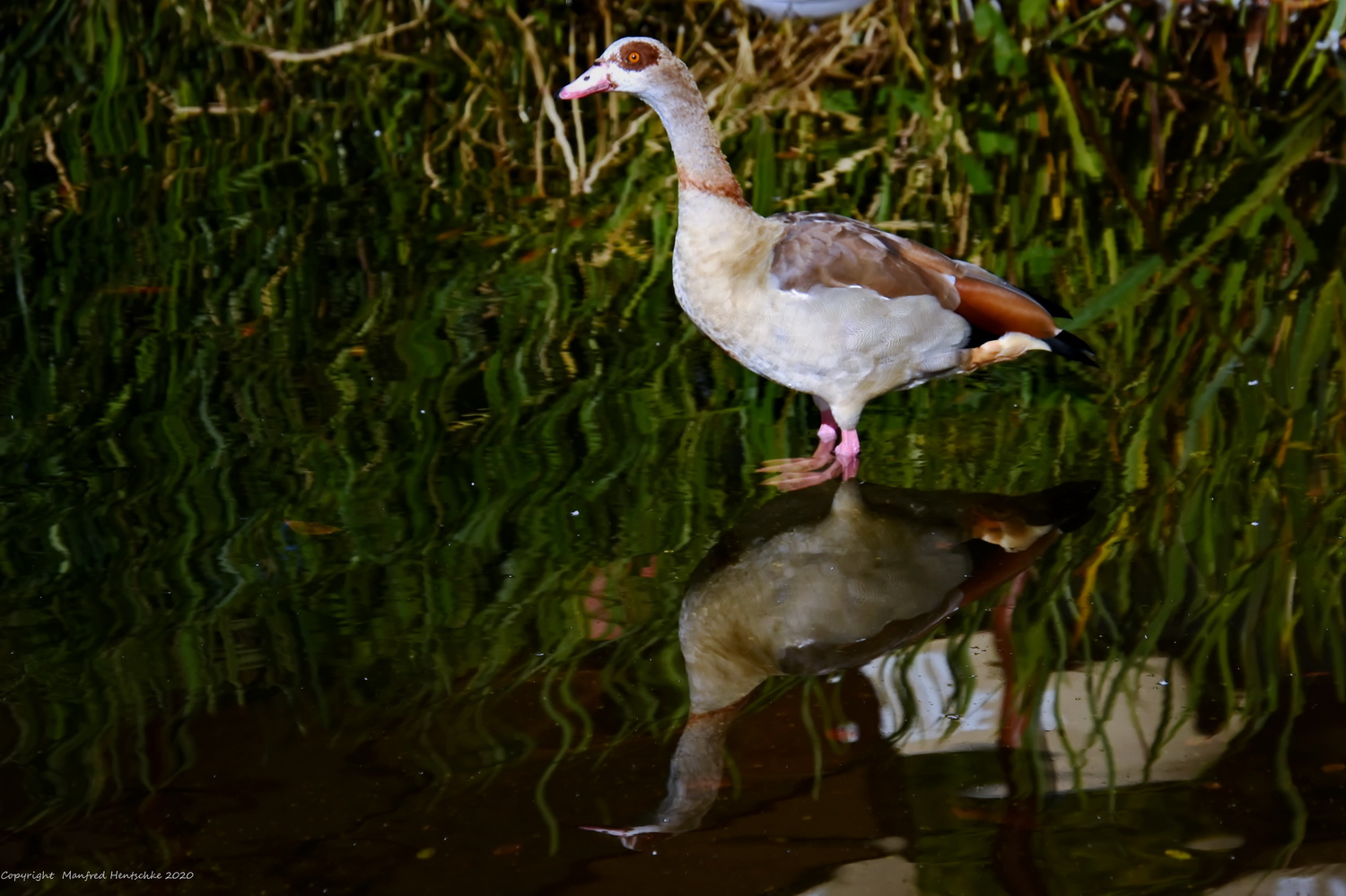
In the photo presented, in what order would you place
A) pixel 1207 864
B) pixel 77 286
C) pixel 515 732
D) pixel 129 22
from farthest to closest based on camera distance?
pixel 129 22 → pixel 77 286 → pixel 515 732 → pixel 1207 864

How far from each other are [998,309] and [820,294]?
0.61m

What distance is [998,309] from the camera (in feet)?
15.2

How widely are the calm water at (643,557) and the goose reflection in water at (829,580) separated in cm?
1

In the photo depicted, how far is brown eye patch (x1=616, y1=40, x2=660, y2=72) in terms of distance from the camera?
4.65 meters

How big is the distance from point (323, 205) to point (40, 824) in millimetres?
4765

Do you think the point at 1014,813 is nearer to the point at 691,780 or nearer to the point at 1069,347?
the point at 691,780

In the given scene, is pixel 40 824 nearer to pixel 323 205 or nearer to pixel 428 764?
pixel 428 764

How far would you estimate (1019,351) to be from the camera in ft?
A: 15.5


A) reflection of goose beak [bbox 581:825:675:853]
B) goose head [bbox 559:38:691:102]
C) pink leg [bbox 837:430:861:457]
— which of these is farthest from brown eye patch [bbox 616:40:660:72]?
reflection of goose beak [bbox 581:825:675:853]

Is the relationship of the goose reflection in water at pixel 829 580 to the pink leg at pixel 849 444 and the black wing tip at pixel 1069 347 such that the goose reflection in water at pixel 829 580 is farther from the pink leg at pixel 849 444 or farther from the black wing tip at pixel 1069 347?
the black wing tip at pixel 1069 347

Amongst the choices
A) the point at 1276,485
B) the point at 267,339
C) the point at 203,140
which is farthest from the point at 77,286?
the point at 1276,485

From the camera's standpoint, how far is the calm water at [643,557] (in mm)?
2936

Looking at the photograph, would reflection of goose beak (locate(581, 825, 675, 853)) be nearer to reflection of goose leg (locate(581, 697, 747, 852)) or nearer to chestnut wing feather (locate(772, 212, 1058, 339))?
reflection of goose leg (locate(581, 697, 747, 852))

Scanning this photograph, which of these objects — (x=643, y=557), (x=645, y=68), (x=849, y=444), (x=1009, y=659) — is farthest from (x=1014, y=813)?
(x=645, y=68)
